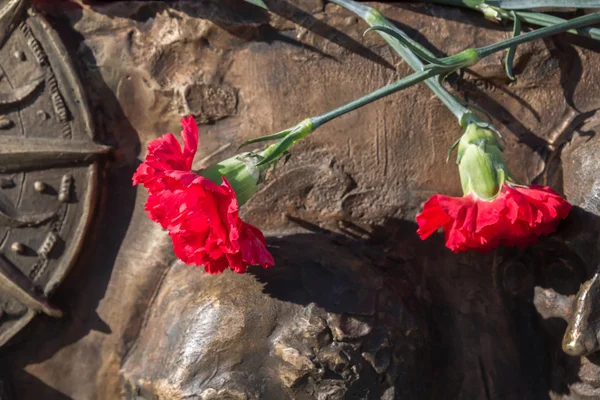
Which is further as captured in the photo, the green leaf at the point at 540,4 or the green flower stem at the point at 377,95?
the green leaf at the point at 540,4

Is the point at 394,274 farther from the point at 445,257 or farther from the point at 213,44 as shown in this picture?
the point at 213,44

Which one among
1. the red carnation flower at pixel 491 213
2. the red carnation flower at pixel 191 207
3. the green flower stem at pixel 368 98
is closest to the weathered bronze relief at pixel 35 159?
the red carnation flower at pixel 191 207

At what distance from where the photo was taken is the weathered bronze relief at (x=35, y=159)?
49.6 inches

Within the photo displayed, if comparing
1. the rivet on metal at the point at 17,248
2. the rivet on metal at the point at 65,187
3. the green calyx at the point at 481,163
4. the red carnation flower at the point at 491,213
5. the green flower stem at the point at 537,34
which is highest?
the green flower stem at the point at 537,34

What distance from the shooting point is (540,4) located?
1.12 m

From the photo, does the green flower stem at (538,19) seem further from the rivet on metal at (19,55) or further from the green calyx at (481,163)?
the rivet on metal at (19,55)

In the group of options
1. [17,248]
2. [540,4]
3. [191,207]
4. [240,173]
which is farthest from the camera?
[17,248]

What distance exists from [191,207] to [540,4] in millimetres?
752

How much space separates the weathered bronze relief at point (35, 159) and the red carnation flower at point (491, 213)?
73 centimetres

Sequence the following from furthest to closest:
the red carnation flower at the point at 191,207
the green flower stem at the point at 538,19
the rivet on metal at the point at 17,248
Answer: the rivet on metal at the point at 17,248, the green flower stem at the point at 538,19, the red carnation flower at the point at 191,207

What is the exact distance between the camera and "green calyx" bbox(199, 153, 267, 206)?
986 mm

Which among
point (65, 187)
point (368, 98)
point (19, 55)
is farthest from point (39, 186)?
point (368, 98)

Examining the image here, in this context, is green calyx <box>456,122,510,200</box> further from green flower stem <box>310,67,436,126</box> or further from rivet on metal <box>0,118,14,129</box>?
rivet on metal <box>0,118,14,129</box>

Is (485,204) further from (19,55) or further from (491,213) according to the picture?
(19,55)
